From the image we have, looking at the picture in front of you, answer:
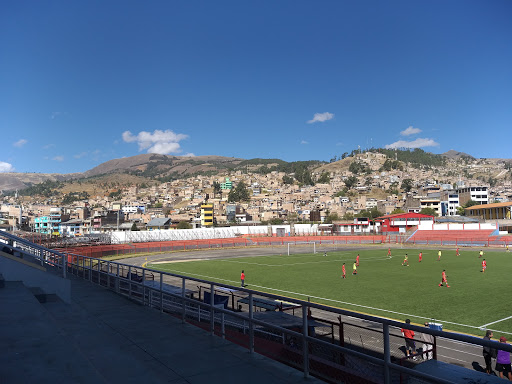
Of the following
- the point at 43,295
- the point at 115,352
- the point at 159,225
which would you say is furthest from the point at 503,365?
the point at 159,225

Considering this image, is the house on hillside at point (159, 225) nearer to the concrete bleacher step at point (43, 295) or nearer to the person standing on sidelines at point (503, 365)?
the concrete bleacher step at point (43, 295)

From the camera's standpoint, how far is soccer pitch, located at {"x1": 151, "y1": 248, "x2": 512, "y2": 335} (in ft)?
58.3

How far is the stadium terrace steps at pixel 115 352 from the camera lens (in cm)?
554

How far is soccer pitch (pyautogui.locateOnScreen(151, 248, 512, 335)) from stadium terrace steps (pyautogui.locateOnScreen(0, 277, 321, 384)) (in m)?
12.1

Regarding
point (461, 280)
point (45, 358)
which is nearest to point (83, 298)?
point (45, 358)

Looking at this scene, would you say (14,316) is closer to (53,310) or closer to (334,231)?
(53,310)

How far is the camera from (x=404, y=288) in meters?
25.7

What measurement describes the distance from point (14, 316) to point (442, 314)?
17.5m

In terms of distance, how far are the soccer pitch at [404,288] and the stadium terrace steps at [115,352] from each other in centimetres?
1210

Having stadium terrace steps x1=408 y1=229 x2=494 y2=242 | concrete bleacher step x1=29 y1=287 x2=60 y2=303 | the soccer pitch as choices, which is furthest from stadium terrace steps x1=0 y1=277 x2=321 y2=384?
stadium terrace steps x1=408 y1=229 x2=494 y2=242

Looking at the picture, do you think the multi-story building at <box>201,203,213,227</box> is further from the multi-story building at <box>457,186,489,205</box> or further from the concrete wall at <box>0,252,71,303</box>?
the concrete wall at <box>0,252,71,303</box>

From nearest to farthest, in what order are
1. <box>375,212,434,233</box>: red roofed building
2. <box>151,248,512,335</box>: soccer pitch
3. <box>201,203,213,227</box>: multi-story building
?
<box>151,248,512,335</box>: soccer pitch
<box>375,212,434,233</box>: red roofed building
<box>201,203,213,227</box>: multi-story building

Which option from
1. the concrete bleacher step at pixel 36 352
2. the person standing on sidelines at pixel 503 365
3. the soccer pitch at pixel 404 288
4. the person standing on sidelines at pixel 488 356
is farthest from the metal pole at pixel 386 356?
the soccer pitch at pixel 404 288

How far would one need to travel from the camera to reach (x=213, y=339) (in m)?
8.12
